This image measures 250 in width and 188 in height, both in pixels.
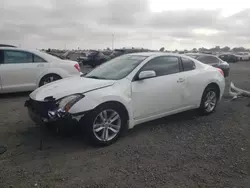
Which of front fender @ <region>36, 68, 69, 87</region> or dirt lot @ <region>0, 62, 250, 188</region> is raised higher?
front fender @ <region>36, 68, 69, 87</region>

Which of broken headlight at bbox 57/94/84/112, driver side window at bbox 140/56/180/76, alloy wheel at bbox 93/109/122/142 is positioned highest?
driver side window at bbox 140/56/180/76

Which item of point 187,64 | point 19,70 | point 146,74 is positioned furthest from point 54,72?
point 146,74

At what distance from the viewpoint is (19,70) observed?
769cm

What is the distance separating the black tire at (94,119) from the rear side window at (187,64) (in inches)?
76.4

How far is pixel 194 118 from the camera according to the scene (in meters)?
5.75

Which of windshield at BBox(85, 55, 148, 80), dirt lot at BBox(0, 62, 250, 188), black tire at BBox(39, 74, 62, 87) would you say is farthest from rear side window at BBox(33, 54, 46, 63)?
windshield at BBox(85, 55, 148, 80)

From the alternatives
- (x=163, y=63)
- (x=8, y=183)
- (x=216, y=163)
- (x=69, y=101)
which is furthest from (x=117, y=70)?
(x=8, y=183)

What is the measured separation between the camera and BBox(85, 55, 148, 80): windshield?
183 inches

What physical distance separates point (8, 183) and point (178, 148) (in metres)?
2.44

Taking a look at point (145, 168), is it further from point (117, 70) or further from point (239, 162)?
point (117, 70)

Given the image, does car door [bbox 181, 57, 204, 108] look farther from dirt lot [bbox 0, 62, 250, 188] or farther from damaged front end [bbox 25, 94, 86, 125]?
damaged front end [bbox 25, 94, 86, 125]

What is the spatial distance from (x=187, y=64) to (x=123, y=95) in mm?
1970

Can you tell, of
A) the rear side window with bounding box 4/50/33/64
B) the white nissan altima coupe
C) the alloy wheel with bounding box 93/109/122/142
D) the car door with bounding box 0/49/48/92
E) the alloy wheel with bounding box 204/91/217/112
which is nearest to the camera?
the white nissan altima coupe

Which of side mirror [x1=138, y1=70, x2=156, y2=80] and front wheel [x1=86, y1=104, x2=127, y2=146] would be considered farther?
side mirror [x1=138, y1=70, x2=156, y2=80]
